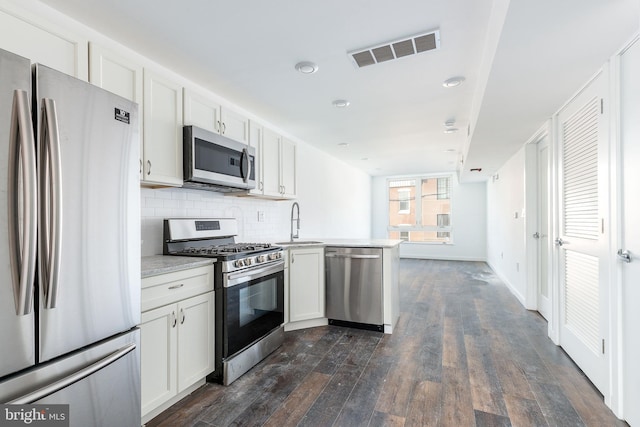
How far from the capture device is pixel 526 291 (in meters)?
3.93

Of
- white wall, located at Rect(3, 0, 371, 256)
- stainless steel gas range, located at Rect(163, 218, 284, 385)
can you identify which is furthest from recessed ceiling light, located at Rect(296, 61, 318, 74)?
stainless steel gas range, located at Rect(163, 218, 284, 385)

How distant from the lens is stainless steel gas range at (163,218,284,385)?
2.19m

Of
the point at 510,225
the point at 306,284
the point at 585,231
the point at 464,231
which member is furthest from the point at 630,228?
the point at 464,231

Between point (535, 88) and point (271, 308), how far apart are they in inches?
110

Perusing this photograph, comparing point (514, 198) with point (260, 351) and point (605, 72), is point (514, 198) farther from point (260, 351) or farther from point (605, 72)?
point (260, 351)

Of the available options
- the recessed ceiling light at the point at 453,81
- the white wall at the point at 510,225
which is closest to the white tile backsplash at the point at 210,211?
the recessed ceiling light at the point at 453,81

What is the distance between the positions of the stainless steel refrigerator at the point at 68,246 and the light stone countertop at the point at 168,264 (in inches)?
10.5

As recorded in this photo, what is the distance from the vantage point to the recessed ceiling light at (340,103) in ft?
10.6

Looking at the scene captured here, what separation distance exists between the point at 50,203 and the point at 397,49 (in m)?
2.26

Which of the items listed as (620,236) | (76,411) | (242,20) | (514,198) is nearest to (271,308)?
(76,411)

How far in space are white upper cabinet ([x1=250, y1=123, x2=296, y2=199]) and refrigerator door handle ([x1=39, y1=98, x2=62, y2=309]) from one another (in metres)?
2.03

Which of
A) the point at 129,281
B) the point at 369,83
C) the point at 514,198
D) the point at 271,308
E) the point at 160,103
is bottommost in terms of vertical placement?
the point at 271,308

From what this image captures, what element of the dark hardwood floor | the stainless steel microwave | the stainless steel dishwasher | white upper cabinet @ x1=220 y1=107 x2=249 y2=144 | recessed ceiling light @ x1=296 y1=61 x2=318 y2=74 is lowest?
the dark hardwood floor

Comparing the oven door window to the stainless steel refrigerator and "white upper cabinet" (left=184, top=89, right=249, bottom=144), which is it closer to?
the stainless steel refrigerator
